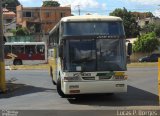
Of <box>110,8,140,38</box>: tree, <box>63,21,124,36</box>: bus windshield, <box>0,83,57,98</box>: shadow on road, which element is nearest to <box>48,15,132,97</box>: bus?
<box>63,21,124,36</box>: bus windshield

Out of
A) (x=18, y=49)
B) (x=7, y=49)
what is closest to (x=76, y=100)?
(x=7, y=49)

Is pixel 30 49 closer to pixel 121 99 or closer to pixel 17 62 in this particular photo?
pixel 17 62

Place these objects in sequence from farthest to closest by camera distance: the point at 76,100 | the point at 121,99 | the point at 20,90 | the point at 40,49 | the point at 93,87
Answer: the point at 40,49 → the point at 20,90 → the point at 76,100 → the point at 121,99 → the point at 93,87

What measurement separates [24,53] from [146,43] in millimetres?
26649

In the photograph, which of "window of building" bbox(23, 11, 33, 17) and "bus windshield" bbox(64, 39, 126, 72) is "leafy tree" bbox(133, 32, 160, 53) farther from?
"bus windshield" bbox(64, 39, 126, 72)

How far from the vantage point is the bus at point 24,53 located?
55656 mm

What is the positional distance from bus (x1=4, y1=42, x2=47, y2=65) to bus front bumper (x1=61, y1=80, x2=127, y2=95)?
37.9 metres

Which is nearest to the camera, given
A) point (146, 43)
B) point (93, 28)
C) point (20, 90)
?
point (93, 28)

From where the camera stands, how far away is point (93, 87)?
1802cm

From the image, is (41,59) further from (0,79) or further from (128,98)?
(128,98)

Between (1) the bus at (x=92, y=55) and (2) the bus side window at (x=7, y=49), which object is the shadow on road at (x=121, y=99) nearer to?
(1) the bus at (x=92, y=55)

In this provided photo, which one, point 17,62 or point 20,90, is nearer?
point 20,90

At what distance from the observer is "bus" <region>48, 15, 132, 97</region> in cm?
1803

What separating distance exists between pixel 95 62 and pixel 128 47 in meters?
1.79
